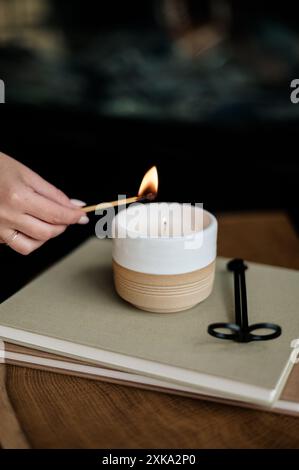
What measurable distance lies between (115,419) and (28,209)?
26cm

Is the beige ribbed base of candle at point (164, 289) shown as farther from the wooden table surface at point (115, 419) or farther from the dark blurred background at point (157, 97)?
the dark blurred background at point (157, 97)

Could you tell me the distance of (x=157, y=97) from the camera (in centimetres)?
178

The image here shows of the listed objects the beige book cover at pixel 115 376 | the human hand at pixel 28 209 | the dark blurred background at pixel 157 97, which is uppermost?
the dark blurred background at pixel 157 97

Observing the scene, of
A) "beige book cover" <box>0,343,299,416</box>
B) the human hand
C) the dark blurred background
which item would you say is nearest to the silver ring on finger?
the human hand

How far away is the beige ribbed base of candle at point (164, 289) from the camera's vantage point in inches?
23.3

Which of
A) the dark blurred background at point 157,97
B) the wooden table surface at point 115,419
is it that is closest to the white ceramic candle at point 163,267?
the wooden table surface at point 115,419

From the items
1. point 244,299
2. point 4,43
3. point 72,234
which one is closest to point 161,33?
point 4,43

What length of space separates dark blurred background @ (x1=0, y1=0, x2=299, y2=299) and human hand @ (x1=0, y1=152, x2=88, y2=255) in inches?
32.2

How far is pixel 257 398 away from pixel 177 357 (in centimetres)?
9

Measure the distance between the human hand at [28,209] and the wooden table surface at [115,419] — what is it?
0.53 ft

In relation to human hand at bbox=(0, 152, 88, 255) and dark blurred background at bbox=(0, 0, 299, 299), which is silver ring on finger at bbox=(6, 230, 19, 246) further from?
dark blurred background at bbox=(0, 0, 299, 299)

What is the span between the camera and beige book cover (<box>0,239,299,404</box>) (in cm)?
52

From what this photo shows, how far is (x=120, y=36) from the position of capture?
5.77 feet

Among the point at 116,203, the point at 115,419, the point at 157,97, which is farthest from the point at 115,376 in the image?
the point at 157,97
